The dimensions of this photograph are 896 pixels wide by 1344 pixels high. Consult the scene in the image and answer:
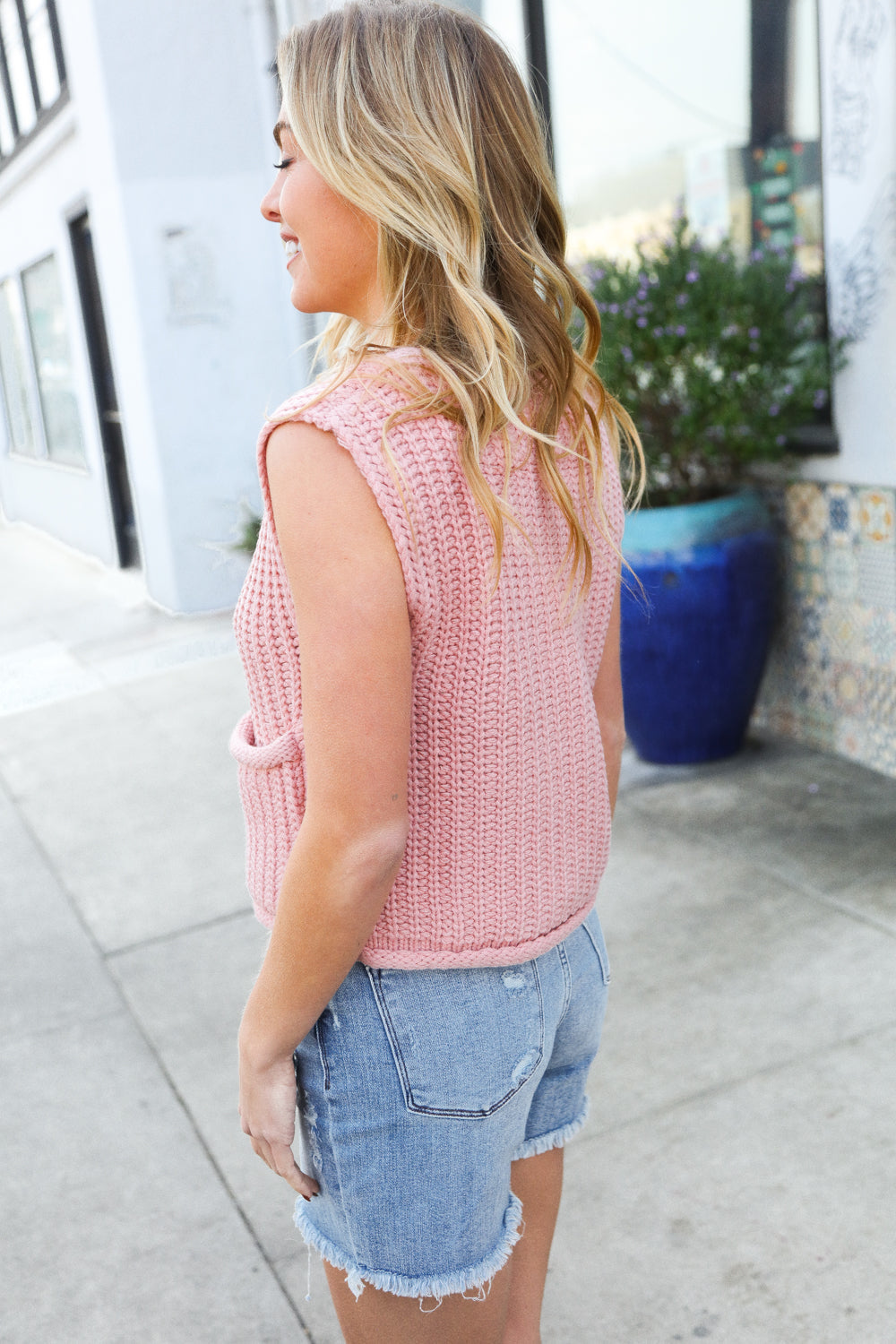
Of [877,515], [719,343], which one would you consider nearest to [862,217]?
[719,343]

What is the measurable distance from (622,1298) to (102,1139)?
111 centimetres

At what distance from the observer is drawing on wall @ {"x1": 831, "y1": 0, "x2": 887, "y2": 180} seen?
10.8ft

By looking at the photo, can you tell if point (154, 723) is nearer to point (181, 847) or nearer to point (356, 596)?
point (181, 847)

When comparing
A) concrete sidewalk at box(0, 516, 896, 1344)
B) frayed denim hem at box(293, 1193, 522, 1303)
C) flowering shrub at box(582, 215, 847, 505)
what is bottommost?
concrete sidewalk at box(0, 516, 896, 1344)

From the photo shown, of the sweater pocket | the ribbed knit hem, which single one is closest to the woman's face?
the sweater pocket

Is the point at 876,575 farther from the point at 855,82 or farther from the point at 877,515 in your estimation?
the point at 855,82

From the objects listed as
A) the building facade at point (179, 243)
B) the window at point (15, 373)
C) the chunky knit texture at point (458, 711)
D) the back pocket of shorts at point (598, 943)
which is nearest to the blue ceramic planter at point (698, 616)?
the back pocket of shorts at point (598, 943)

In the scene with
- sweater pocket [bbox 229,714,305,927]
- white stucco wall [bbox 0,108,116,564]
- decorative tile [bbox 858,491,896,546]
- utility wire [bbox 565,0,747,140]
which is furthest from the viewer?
white stucco wall [bbox 0,108,116,564]

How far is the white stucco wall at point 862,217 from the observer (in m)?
3.32

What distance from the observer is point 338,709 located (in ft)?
3.24

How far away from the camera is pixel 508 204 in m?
1.10

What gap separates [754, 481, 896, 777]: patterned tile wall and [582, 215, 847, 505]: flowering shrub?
275 millimetres

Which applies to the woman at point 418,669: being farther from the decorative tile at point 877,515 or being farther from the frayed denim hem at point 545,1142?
the decorative tile at point 877,515

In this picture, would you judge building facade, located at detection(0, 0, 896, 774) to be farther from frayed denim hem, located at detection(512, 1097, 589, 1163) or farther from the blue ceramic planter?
frayed denim hem, located at detection(512, 1097, 589, 1163)
